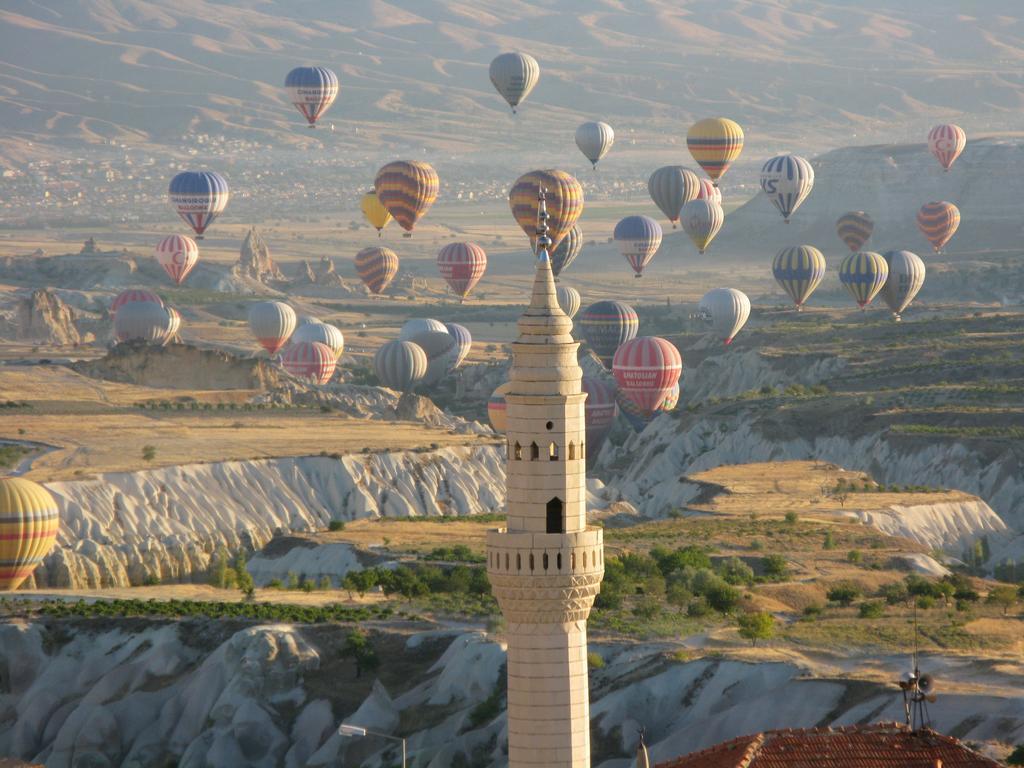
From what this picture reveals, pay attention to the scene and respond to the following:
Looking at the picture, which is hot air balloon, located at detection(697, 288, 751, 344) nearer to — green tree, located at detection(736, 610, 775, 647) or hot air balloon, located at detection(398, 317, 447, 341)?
hot air balloon, located at detection(398, 317, 447, 341)

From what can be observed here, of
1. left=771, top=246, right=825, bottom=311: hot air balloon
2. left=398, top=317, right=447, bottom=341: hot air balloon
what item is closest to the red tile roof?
left=398, top=317, right=447, bottom=341: hot air balloon

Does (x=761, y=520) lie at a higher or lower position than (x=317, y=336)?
lower

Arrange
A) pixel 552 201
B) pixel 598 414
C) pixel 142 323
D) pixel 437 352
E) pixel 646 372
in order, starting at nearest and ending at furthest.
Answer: pixel 598 414
pixel 646 372
pixel 142 323
pixel 437 352
pixel 552 201

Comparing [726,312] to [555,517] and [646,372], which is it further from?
[555,517]

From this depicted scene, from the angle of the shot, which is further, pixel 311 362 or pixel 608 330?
pixel 608 330

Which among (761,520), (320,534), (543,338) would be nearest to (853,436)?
(761,520)

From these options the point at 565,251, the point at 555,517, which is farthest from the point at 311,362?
the point at 555,517

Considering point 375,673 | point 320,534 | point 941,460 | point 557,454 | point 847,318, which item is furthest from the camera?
point 847,318

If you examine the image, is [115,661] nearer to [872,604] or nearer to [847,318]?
[872,604]
